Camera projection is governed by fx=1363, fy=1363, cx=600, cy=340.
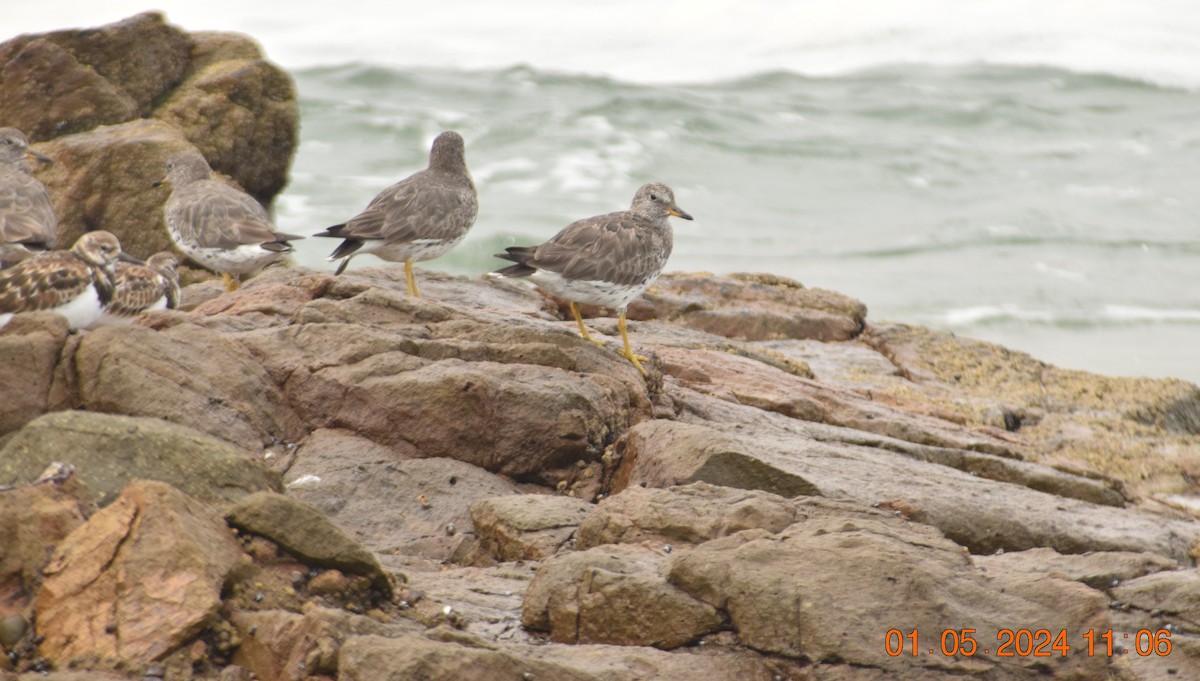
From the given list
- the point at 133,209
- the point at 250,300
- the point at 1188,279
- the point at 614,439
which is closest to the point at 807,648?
the point at 614,439

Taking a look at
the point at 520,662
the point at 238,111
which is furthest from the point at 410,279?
the point at 520,662

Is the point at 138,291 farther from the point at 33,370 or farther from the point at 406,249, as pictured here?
the point at 406,249

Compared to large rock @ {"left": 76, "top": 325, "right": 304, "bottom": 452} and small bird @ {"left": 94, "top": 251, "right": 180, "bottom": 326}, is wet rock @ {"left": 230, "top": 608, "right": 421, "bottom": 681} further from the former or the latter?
small bird @ {"left": 94, "top": 251, "right": 180, "bottom": 326}

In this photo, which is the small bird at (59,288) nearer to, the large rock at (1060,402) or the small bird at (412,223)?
the small bird at (412,223)

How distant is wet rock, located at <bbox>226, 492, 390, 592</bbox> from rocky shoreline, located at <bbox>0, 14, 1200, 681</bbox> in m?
0.01

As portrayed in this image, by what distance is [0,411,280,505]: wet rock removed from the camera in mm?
5422

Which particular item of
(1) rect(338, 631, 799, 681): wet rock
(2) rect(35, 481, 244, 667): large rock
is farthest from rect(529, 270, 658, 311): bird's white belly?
(2) rect(35, 481, 244, 667): large rock

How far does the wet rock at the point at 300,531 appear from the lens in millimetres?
5172

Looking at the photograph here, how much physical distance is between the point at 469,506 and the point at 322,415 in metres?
1.08

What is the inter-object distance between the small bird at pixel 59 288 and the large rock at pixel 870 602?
3.89 metres

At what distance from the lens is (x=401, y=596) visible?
541cm

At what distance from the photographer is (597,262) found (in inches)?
374

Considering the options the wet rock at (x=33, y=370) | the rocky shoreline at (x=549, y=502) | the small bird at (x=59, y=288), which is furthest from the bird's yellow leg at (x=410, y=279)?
the wet rock at (x=33, y=370)

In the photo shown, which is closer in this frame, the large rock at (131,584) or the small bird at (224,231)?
the large rock at (131,584)
